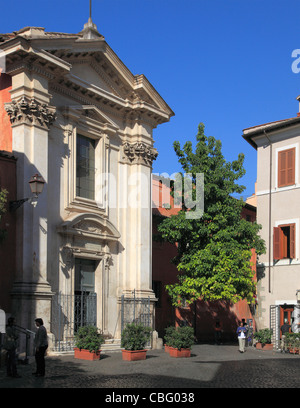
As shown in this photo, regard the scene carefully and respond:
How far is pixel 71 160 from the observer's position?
19844 mm

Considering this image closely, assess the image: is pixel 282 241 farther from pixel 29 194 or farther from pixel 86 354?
pixel 29 194

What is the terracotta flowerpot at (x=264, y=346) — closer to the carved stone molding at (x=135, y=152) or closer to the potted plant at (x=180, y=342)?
the potted plant at (x=180, y=342)

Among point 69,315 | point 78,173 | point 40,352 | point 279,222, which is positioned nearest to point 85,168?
point 78,173

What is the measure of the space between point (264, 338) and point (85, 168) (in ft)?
34.5

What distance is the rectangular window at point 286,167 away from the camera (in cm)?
2586

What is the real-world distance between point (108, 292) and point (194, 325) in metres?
8.29

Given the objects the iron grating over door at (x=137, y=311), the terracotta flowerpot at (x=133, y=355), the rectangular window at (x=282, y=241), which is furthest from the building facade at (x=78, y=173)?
the rectangular window at (x=282, y=241)

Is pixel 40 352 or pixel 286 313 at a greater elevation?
pixel 40 352

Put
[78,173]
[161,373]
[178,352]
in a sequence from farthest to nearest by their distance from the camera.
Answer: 1. [78,173]
2. [178,352]
3. [161,373]

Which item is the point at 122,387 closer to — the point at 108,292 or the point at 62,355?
the point at 62,355

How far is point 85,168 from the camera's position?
2086cm

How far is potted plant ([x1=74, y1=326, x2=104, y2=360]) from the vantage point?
52.9 feet

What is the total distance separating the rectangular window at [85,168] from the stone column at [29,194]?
7.64 ft
